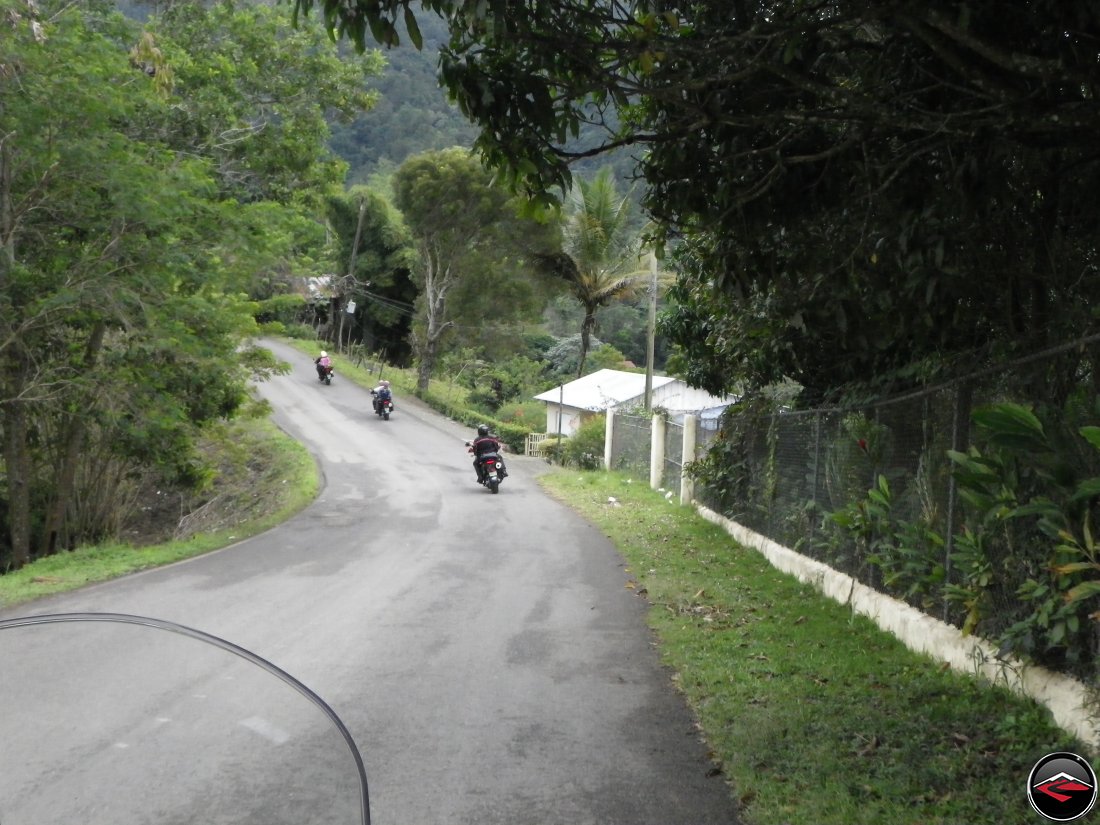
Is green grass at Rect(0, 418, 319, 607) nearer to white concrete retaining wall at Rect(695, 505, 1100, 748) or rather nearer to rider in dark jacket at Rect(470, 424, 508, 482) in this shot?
rider in dark jacket at Rect(470, 424, 508, 482)

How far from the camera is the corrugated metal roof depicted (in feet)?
142

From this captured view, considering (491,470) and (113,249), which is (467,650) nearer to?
(113,249)

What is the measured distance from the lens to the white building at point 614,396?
43406mm

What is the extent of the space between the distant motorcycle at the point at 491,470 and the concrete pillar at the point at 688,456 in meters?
4.53

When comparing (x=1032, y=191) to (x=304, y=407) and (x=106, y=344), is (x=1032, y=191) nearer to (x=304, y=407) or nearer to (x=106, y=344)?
(x=106, y=344)

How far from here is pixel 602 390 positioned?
45.3 meters

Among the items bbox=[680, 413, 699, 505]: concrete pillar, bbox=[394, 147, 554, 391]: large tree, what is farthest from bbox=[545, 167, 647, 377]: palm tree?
bbox=[680, 413, 699, 505]: concrete pillar

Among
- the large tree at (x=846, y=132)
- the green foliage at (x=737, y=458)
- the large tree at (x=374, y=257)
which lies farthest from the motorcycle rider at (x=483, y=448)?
the large tree at (x=374, y=257)

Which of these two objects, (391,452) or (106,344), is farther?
(391,452)

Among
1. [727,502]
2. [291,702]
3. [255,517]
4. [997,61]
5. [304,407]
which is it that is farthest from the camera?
[304,407]

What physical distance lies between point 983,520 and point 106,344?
1576cm

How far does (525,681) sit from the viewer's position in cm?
812

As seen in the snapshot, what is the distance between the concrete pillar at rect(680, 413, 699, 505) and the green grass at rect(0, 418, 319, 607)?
24.7ft

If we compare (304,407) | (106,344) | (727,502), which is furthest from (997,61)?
(304,407)
